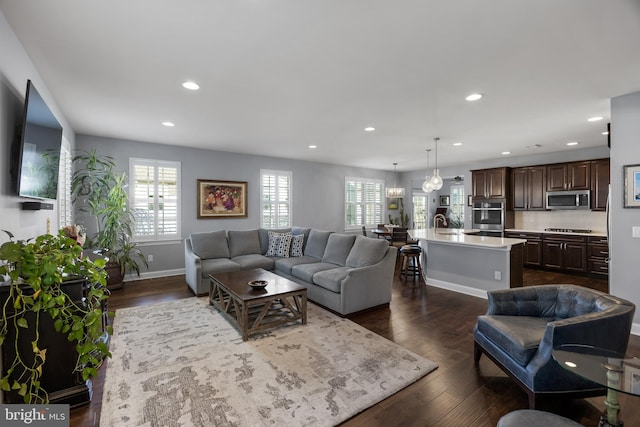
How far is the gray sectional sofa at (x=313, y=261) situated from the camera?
145 inches

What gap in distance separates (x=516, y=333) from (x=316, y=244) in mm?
3443

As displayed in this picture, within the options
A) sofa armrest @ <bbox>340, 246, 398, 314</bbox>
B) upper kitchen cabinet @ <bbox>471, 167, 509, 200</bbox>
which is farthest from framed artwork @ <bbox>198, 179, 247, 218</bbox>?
upper kitchen cabinet @ <bbox>471, 167, 509, 200</bbox>

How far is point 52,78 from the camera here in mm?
2787

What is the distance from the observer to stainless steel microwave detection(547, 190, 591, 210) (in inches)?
227

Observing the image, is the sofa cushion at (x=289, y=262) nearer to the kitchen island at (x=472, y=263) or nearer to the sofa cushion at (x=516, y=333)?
the kitchen island at (x=472, y=263)

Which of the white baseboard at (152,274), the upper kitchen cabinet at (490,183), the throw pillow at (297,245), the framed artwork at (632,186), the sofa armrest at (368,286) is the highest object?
the upper kitchen cabinet at (490,183)

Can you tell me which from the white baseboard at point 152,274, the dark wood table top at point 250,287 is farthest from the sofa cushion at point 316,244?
the white baseboard at point 152,274

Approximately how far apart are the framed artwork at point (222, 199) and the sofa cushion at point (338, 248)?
2.59 meters

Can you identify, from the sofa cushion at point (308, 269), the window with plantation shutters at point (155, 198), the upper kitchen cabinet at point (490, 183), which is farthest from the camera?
the upper kitchen cabinet at point (490, 183)

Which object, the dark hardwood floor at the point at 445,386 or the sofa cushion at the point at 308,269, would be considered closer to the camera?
the dark hardwood floor at the point at 445,386

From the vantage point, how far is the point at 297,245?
539cm

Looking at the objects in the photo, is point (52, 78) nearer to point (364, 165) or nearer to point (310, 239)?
point (310, 239)

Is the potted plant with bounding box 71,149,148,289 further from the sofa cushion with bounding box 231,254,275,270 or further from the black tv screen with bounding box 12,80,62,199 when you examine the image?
the black tv screen with bounding box 12,80,62,199

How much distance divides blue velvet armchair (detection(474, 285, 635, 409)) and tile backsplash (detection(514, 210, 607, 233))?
512 cm
